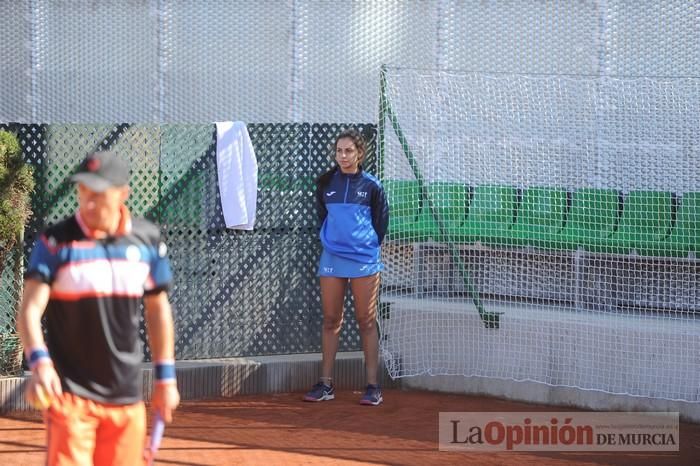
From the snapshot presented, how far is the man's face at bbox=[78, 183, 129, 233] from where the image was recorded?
3643 millimetres

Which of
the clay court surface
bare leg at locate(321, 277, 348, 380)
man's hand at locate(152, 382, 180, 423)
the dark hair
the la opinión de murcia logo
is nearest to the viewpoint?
man's hand at locate(152, 382, 180, 423)

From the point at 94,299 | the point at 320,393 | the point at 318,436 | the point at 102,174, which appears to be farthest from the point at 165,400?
the point at 320,393

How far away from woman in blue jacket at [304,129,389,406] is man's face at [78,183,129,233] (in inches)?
→ 169

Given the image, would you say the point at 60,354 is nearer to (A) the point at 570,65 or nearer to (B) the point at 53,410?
(B) the point at 53,410

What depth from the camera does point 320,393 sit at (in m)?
8.15

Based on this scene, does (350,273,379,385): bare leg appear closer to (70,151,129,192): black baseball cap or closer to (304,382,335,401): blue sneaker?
(304,382,335,401): blue sneaker

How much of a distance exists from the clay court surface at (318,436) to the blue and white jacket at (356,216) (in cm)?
120

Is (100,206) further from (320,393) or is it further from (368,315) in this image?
(320,393)

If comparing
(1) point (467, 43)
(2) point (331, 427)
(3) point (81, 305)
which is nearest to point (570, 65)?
(1) point (467, 43)

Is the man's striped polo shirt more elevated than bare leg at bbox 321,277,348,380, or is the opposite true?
the man's striped polo shirt

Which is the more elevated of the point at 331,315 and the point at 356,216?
the point at 356,216

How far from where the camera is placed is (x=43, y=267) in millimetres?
3646

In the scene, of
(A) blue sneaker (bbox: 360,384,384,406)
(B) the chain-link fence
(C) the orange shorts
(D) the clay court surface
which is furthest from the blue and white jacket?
(C) the orange shorts

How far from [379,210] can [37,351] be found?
4660 millimetres
